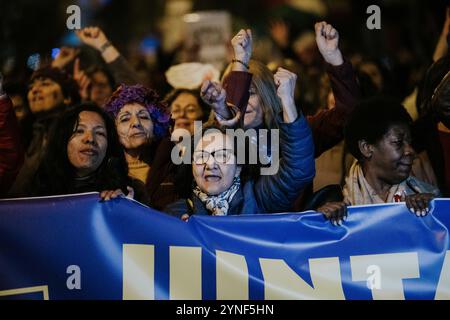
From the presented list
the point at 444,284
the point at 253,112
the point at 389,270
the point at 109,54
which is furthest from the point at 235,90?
the point at 109,54

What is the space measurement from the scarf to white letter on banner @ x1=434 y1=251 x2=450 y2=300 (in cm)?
47

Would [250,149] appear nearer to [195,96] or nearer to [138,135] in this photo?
[138,135]

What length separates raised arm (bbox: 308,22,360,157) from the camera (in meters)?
6.50

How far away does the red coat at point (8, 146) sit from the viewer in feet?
20.1

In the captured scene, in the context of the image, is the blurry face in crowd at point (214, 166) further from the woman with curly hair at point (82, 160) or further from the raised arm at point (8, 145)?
the raised arm at point (8, 145)

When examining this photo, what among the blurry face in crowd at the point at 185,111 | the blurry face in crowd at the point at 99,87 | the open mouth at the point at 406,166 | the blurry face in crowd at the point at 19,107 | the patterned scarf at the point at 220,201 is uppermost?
the blurry face in crowd at the point at 99,87

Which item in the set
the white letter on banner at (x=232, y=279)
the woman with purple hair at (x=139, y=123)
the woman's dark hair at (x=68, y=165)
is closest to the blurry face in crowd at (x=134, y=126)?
the woman with purple hair at (x=139, y=123)

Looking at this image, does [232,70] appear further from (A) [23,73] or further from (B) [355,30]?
(B) [355,30]

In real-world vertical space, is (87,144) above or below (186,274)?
above

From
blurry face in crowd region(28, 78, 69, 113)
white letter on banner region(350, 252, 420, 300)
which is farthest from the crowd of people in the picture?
blurry face in crowd region(28, 78, 69, 113)

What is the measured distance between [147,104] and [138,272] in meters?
1.46

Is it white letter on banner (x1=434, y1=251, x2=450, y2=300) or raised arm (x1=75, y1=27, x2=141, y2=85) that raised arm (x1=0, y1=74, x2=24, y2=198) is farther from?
white letter on banner (x1=434, y1=251, x2=450, y2=300)

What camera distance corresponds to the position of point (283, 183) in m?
5.71

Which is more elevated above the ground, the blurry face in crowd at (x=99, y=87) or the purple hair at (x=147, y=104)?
the blurry face in crowd at (x=99, y=87)
